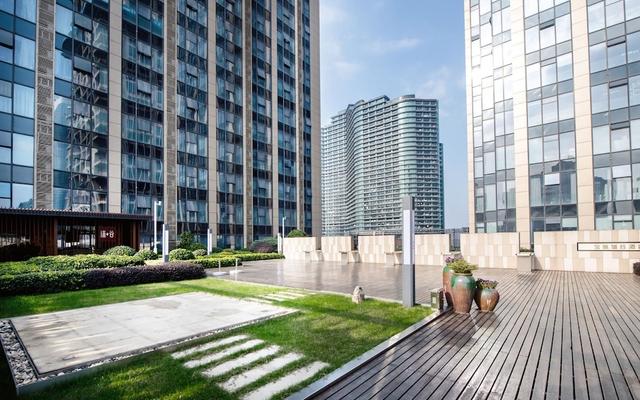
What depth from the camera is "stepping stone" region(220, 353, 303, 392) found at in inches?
183

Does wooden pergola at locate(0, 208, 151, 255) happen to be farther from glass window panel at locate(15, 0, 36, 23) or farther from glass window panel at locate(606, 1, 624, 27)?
glass window panel at locate(606, 1, 624, 27)

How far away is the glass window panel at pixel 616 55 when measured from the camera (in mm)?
26531

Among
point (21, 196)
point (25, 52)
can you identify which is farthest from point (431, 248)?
point (25, 52)

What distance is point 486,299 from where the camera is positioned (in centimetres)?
860

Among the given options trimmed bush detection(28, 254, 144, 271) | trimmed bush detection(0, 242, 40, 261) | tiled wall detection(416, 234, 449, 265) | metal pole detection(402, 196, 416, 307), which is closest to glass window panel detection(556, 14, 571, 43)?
tiled wall detection(416, 234, 449, 265)

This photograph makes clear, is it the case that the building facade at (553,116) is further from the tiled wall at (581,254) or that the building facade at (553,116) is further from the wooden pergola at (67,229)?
the wooden pergola at (67,229)

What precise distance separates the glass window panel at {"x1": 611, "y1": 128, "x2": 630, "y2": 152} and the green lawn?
2846 centimetres

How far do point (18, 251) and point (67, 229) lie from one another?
3.37 metres

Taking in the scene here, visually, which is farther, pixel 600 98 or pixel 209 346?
pixel 600 98

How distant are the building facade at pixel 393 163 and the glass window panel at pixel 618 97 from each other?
291 ft

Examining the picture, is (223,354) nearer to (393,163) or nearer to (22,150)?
(22,150)

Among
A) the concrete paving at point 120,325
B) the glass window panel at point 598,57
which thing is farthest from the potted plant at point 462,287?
the glass window panel at point 598,57

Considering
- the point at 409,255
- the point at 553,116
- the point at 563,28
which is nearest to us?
the point at 409,255

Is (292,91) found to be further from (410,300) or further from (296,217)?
(410,300)
